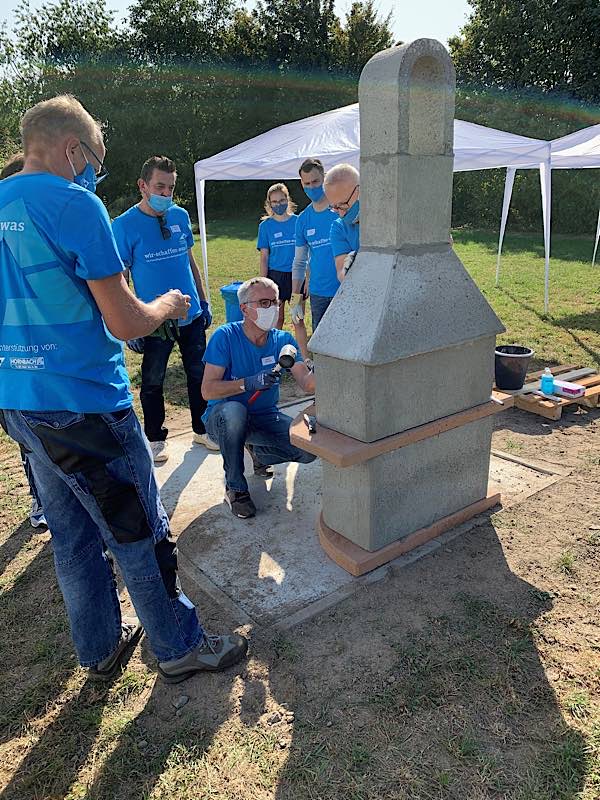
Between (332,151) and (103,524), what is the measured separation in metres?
5.86

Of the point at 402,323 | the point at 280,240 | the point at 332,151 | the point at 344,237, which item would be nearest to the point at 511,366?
the point at 344,237

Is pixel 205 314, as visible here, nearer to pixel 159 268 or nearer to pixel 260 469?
pixel 159 268

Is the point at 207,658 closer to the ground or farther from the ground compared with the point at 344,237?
closer to the ground

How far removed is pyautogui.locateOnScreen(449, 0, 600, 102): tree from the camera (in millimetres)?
23078

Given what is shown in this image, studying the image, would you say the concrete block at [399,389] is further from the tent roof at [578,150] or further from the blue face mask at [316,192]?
the tent roof at [578,150]

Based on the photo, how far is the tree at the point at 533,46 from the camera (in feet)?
75.7

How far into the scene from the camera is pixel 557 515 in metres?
3.61

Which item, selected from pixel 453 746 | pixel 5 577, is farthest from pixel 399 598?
pixel 5 577

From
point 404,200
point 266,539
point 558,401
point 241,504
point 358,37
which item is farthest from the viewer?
point 358,37

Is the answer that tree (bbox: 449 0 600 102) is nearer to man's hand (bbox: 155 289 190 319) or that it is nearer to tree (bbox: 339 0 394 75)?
tree (bbox: 339 0 394 75)

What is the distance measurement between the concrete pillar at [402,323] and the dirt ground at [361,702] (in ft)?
1.54

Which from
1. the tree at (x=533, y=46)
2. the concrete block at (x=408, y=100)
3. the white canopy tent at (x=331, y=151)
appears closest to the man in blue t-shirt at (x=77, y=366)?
the concrete block at (x=408, y=100)

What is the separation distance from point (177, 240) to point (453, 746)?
3.51 metres

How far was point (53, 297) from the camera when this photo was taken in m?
1.91
